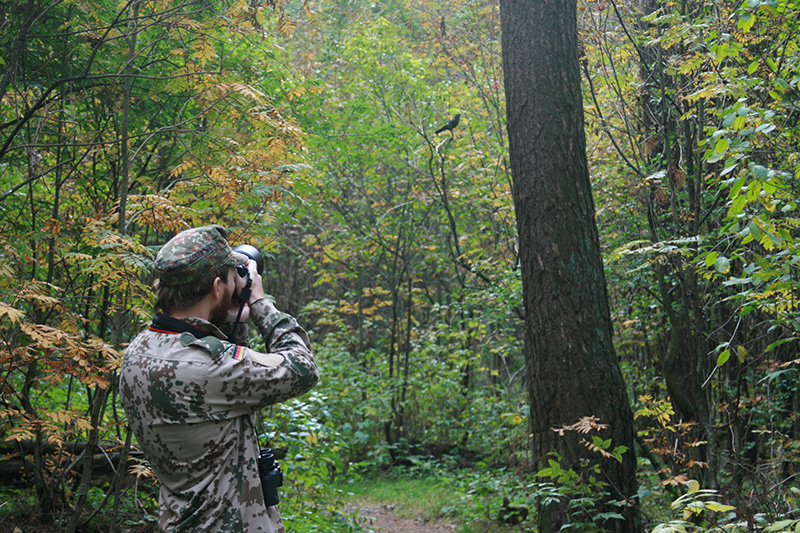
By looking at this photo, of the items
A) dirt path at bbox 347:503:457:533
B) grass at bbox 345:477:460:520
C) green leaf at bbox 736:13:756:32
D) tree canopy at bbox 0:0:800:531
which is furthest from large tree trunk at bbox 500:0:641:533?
grass at bbox 345:477:460:520

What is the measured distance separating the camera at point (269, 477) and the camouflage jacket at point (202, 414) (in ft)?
0.10

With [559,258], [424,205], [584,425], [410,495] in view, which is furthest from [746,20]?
[424,205]

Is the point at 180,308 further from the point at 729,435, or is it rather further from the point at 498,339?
the point at 498,339

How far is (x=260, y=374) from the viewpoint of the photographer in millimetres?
1868

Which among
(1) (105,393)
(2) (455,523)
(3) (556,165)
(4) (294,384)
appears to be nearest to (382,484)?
(2) (455,523)

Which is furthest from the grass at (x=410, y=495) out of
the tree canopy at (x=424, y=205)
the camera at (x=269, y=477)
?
the camera at (x=269, y=477)

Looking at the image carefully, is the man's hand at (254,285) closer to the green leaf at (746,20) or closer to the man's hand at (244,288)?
the man's hand at (244,288)

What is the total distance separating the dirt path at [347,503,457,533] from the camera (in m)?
6.34

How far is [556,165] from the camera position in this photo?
3.66 meters

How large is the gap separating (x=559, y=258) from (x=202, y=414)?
94.2 inches

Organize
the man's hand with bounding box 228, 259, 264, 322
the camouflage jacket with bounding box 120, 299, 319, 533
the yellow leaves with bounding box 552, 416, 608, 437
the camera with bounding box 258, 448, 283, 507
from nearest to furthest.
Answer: the camouflage jacket with bounding box 120, 299, 319, 533
the camera with bounding box 258, 448, 283, 507
the man's hand with bounding box 228, 259, 264, 322
the yellow leaves with bounding box 552, 416, 608, 437

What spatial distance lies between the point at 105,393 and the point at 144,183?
1809mm

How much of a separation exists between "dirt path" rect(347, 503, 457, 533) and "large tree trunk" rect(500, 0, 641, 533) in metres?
3.19

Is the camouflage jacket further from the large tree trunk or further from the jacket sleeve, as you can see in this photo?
the large tree trunk
